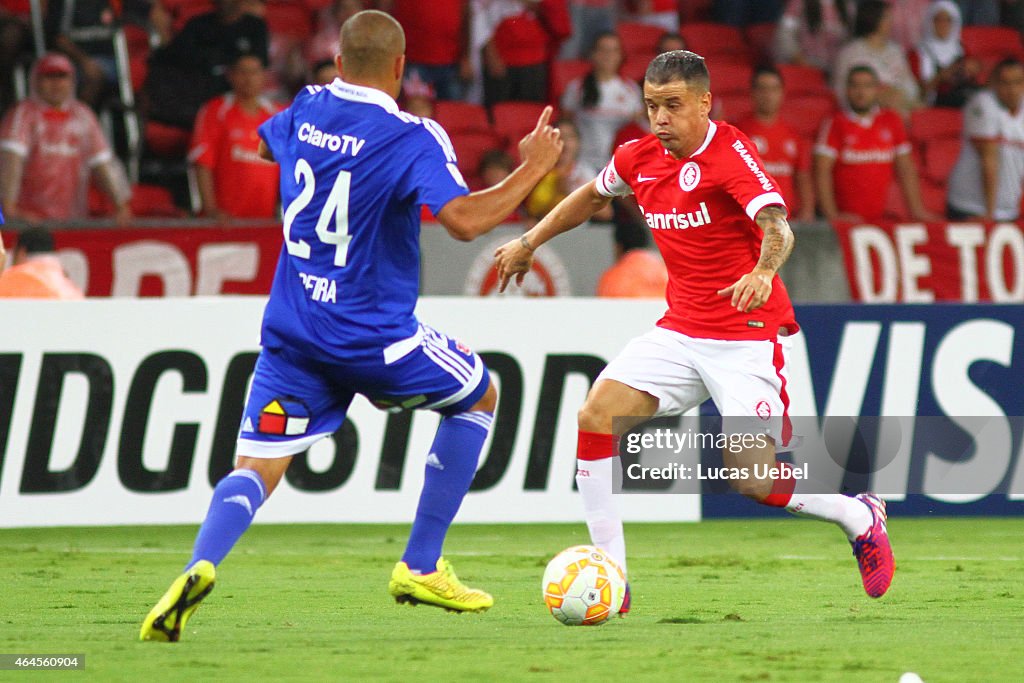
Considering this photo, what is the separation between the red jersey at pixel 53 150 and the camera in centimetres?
1275

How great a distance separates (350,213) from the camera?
5875 mm

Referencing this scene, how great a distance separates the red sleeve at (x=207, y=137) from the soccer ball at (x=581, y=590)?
24.5 feet

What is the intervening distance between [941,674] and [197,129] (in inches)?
362

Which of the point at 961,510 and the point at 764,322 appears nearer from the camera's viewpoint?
the point at 764,322

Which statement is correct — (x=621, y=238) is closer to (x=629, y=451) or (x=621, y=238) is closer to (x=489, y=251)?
(x=489, y=251)

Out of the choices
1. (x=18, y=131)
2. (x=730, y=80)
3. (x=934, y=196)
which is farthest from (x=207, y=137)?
(x=934, y=196)

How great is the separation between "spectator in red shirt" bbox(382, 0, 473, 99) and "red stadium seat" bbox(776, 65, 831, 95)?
3149 millimetres

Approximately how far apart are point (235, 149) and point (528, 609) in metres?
7.00

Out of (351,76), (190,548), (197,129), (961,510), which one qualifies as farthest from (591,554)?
(197,129)

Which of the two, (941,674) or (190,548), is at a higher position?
(941,674)

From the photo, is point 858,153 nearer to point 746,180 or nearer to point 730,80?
point 730,80

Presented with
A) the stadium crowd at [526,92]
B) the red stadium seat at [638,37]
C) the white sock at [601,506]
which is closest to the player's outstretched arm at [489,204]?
the white sock at [601,506]

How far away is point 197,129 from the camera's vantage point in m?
13.1

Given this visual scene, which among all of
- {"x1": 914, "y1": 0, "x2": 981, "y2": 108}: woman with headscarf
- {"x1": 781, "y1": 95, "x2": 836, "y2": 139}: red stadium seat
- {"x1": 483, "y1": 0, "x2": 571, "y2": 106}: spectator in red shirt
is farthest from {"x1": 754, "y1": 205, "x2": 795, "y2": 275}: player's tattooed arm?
{"x1": 914, "y1": 0, "x2": 981, "y2": 108}: woman with headscarf
